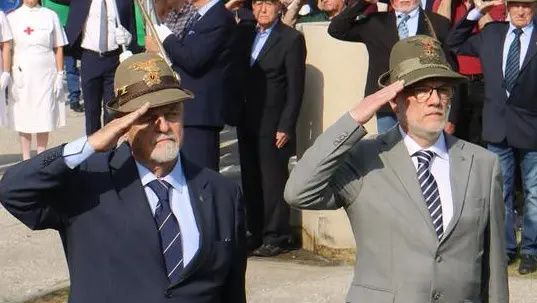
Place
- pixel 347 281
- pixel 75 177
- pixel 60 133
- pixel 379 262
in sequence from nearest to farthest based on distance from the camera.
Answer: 1. pixel 75 177
2. pixel 379 262
3. pixel 347 281
4. pixel 60 133

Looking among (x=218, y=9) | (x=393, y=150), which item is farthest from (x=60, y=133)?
(x=393, y=150)

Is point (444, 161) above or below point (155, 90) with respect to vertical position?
below

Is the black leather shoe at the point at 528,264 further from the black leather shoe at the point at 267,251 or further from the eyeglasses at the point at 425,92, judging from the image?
the eyeglasses at the point at 425,92

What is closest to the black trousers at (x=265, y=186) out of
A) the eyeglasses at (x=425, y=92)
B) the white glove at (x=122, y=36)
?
the white glove at (x=122, y=36)

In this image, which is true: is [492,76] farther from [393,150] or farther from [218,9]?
[393,150]

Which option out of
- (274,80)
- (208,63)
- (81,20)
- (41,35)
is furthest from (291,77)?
(41,35)

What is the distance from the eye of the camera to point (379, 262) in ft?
14.4

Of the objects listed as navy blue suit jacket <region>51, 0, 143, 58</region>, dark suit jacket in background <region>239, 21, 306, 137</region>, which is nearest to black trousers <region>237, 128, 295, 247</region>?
dark suit jacket in background <region>239, 21, 306, 137</region>

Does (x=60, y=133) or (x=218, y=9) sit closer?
(x=218, y=9)

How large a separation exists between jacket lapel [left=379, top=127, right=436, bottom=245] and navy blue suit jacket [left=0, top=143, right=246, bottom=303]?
0.71 metres

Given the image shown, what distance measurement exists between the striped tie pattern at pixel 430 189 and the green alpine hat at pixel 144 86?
90 centimetres

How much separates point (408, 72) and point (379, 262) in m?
0.70

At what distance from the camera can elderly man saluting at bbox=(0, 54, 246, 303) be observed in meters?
3.95

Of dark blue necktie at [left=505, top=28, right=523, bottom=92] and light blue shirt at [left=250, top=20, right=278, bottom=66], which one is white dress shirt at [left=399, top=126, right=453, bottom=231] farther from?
light blue shirt at [left=250, top=20, right=278, bottom=66]
